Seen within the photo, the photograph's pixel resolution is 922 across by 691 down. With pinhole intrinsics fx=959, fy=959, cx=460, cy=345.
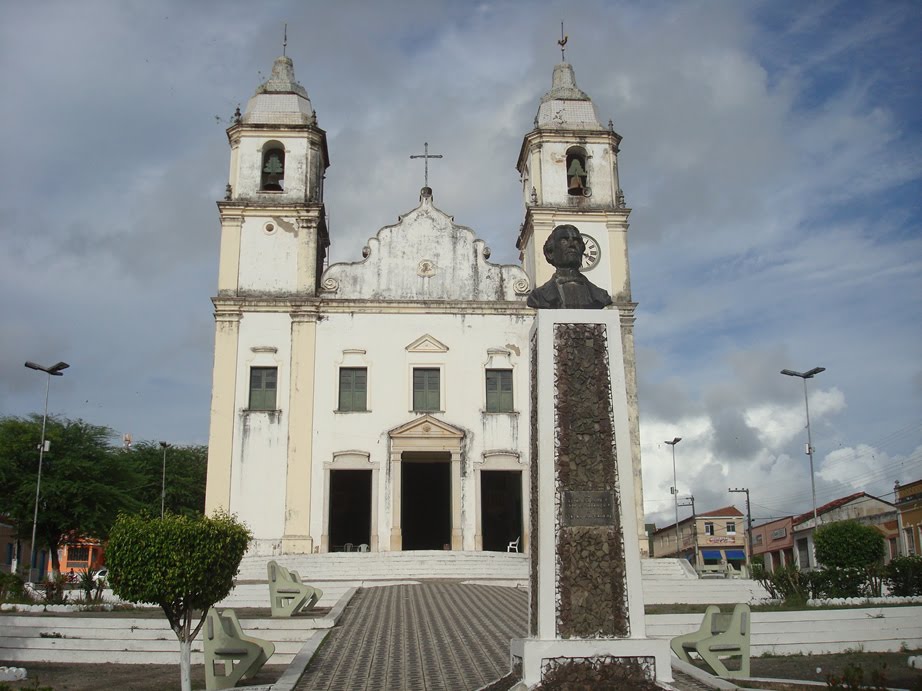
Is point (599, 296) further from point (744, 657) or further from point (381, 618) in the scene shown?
point (381, 618)

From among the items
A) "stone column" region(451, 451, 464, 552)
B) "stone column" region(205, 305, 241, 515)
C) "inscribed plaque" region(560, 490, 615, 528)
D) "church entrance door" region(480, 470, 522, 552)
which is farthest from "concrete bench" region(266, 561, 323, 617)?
"church entrance door" region(480, 470, 522, 552)

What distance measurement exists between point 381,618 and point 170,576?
16.9 feet

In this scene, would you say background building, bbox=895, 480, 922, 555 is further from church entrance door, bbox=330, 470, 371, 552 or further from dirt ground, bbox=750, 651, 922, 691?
dirt ground, bbox=750, 651, 922, 691

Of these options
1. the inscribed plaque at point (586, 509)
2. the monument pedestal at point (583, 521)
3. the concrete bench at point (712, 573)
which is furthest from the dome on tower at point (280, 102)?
the inscribed plaque at point (586, 509)

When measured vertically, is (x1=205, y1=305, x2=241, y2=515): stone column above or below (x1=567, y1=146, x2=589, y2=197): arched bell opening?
below

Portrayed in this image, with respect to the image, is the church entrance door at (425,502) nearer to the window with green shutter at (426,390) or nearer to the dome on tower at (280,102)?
the window with green shutter at (426,390)

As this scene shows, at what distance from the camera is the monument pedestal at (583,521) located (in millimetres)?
7219

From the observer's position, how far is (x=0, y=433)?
3102 cm

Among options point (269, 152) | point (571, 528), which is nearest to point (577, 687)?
point (571, 528)

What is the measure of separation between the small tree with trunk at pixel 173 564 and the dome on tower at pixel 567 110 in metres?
20.3

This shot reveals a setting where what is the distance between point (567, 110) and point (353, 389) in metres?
10.2

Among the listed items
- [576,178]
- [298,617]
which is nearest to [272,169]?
[576,178]

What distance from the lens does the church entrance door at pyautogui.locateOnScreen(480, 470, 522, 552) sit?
1041 inches

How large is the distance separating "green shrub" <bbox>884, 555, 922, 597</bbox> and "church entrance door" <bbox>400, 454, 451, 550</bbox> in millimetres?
13674
